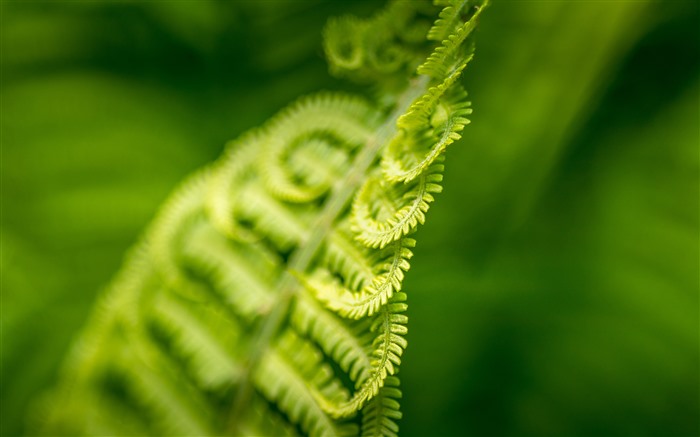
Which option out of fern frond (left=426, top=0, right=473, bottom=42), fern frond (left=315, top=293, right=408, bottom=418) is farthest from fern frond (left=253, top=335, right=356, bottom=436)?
fern frond (left=426, top=0, right=473, bottom=42)

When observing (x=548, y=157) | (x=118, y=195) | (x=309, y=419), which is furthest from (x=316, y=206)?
(x=118, y=195)

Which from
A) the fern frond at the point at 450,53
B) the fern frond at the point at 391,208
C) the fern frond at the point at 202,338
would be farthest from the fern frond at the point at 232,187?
the fern frond at the point at 450,53

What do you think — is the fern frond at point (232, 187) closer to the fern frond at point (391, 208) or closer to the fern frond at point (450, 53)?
the fern frond at point (391, 208)

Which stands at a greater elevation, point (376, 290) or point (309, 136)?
point (309, 136)

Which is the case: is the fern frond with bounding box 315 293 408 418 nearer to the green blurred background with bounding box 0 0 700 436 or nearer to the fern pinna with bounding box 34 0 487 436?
the fern pinna with bounding box 34 0 487 436

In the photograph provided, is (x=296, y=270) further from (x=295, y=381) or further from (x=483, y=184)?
(x=483, y=184)

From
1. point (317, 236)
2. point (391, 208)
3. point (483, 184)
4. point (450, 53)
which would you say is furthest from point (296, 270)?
point (483, 184)

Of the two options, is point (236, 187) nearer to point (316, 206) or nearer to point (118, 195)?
point (316, 206)
